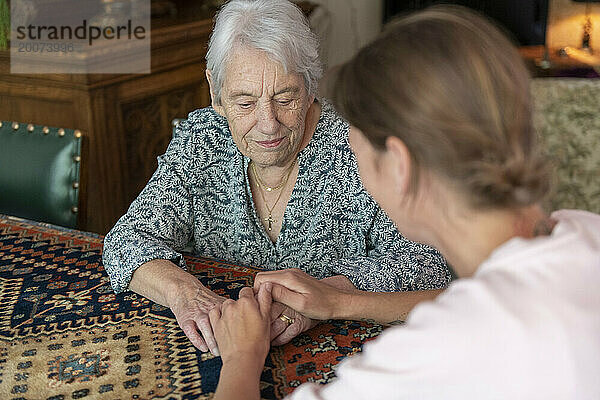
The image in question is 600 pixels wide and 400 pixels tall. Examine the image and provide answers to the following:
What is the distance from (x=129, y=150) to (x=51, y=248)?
62.2 inches

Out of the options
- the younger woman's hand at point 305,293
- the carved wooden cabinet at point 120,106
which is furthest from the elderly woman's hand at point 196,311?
the carved wooden cabinet at point 120,106

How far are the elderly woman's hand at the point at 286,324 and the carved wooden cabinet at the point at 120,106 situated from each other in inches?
70.4

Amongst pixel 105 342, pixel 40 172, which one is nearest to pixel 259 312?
pixel 105 342

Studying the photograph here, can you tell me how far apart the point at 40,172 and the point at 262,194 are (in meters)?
0.73

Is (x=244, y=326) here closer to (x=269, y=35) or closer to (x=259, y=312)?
(x=259, y=312)

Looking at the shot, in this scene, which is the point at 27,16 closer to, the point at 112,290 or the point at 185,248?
the point at 185,248

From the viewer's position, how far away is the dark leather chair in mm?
2199

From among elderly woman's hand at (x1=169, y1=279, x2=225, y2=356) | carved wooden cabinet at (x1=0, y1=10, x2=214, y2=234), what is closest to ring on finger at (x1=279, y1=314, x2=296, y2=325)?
elderly woman's hand at (x1=169, y1=279, x2=225, y2=356)

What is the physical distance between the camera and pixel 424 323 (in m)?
0.92

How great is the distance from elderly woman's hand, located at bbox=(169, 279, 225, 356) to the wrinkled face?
399 millimetres

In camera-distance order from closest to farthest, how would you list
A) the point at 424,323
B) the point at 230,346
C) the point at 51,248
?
the point at 424,323 < the point at 230,346 < the point at 51,248

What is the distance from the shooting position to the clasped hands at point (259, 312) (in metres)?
1.38

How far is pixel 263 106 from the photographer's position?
1753 mm

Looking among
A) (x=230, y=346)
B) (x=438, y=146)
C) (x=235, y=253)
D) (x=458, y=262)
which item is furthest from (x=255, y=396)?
(x=235, y=253)
